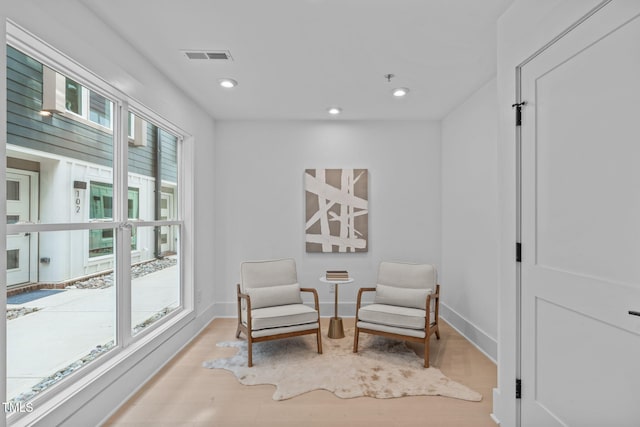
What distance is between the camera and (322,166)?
173 inches

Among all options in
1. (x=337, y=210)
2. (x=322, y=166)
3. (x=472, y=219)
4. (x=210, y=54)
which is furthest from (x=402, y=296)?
(x=210, y=54)

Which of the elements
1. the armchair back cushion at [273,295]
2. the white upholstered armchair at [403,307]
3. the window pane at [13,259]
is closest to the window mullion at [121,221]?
the window pane at [13,259]

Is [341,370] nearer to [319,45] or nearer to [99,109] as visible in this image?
[319,45]

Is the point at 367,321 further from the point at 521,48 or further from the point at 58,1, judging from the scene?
the point at 58,1

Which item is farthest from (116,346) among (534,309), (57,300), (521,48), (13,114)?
(521,48)

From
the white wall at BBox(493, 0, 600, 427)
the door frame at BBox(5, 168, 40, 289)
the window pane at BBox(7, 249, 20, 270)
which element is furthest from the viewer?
the white wall at BBox(493, 0, 600, 427)

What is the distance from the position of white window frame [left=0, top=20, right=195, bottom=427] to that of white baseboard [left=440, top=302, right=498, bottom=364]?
9.93ft

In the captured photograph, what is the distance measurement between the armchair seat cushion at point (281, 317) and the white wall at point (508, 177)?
165cm

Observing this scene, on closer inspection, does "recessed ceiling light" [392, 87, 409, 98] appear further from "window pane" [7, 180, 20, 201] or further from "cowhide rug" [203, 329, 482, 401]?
"window pane" [7, 180, 20, 201]

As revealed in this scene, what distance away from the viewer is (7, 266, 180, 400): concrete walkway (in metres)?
1.67

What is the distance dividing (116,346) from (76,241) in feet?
2.89

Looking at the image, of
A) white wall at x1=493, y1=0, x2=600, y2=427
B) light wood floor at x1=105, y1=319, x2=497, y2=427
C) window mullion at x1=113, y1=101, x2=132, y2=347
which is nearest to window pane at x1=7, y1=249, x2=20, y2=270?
window mullion at x1=113, y1=101, x2=132, y2=347

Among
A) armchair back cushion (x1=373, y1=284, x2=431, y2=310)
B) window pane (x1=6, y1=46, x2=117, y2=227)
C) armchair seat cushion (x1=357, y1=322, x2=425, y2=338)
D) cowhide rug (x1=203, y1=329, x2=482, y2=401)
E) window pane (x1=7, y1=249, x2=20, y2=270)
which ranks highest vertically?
window pane (x1=6, y1=46, x2=117, y2=227)

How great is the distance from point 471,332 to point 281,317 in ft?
6.73
